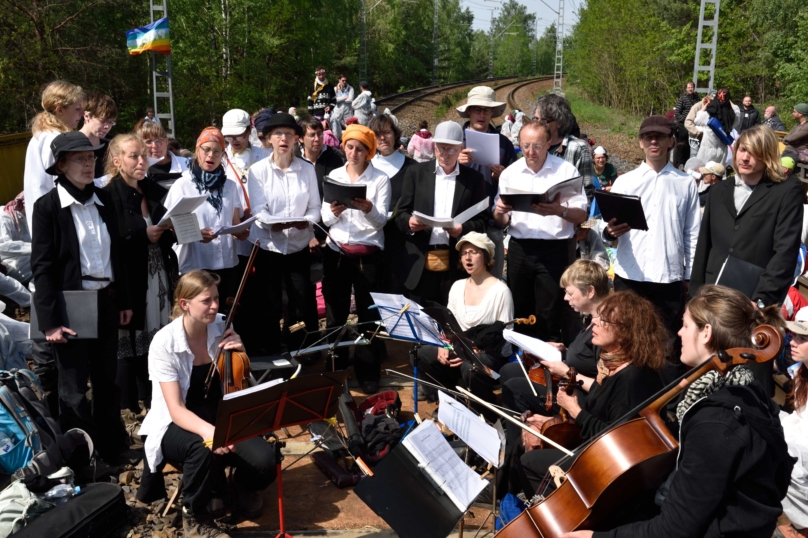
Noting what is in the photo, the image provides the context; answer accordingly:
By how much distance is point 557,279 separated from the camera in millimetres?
5285

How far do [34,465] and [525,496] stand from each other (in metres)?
2.59

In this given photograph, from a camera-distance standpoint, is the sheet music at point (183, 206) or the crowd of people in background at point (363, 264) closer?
the crowd of people in background at point (363, 264)

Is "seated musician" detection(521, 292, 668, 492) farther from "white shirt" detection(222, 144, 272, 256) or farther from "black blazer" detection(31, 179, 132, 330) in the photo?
"white shirt" detection(222, 144, 272, 256)

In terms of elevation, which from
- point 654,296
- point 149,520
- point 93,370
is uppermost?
point 654,296

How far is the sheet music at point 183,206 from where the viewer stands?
474cm

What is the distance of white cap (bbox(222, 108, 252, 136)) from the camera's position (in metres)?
6.41

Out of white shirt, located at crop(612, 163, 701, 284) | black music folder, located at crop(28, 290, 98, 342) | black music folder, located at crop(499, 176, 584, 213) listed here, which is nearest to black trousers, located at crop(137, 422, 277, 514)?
black music folder, located at crop(28, 290, 98, 342)

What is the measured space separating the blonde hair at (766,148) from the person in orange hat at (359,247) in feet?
8.29

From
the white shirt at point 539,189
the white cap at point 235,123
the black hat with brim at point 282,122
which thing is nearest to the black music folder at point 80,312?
the black hat with brim at point 282,122

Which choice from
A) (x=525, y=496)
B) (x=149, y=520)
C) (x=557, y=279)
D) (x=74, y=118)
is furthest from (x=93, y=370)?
(x=557, y=279)

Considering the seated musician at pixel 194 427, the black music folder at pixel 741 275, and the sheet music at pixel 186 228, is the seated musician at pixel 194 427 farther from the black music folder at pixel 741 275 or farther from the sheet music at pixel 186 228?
the black music folder at pixel 741 275

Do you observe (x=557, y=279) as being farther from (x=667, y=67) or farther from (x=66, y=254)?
(x=667, y=67)

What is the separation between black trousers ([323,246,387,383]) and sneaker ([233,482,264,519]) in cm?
162

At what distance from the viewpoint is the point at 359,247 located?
5.54 metres
